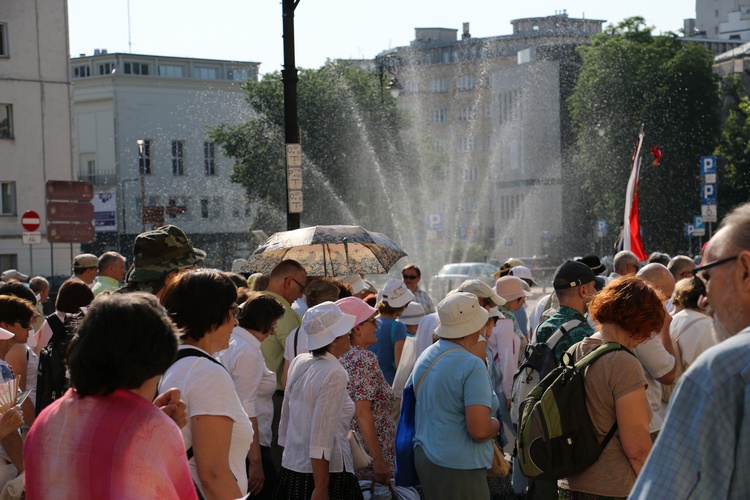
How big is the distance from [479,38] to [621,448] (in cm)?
12457

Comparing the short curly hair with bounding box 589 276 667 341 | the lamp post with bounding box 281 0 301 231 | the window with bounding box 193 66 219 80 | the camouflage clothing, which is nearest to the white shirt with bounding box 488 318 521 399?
the camouflage clothing

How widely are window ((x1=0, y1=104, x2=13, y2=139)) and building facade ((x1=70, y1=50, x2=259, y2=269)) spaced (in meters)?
29.5

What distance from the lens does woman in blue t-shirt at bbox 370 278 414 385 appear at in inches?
356

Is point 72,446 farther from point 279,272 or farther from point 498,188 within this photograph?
point 498,188

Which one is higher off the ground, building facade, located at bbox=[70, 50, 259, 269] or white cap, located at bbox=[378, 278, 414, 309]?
building facade, located at bbox=[70, 50, 259, 269]

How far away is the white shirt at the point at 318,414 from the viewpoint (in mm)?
5988

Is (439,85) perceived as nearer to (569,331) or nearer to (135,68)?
(135,68)

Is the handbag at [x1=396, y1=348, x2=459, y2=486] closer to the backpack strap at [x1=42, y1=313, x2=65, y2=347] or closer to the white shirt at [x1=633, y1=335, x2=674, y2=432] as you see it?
the white shirt at [x1=633, y1=335, x2=674, y2=432]

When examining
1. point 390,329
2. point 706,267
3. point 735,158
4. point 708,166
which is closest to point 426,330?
point 390,329

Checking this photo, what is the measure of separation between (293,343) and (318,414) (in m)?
1.53

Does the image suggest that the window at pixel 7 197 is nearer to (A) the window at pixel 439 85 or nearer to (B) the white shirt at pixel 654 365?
(B) the white shirt at pixel 654 365

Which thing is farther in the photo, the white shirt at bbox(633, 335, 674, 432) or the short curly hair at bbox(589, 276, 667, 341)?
the white shirt at bbox(633, 335, 674, 432)

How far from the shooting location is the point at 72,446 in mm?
2969

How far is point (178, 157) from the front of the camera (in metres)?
82.8
